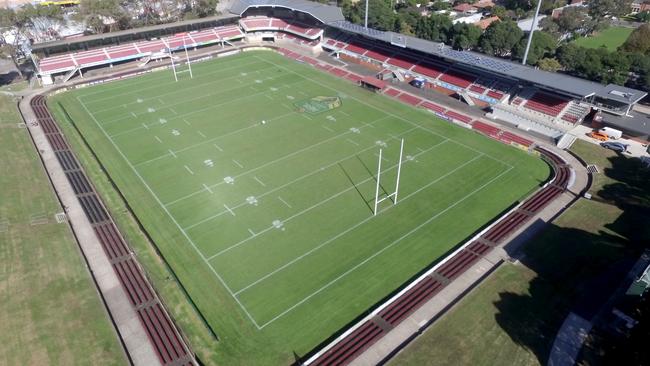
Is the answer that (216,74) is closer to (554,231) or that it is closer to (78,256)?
(78,256)

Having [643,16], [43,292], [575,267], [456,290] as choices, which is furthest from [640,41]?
[43,292]

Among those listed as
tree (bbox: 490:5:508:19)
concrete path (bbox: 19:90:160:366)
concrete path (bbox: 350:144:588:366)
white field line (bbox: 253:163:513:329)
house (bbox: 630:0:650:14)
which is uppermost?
tree (bbox: 490:5:508:19)

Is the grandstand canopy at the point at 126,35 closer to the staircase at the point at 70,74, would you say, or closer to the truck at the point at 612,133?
the staircase at the point at 70,74

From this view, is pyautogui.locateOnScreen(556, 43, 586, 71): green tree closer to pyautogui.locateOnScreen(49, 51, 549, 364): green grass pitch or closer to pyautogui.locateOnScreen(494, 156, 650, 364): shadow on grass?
pyautogui.locateOnScreen(49, 51, 549, 364): green grass pitch

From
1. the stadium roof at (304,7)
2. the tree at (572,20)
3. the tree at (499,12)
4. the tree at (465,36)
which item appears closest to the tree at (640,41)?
the tree at (572,20)

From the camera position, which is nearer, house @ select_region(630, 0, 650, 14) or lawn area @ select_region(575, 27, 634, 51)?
lawn area @ select_region(575, 27, 634, 51)

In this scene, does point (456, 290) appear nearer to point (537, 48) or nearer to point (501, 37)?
point (537, 48)

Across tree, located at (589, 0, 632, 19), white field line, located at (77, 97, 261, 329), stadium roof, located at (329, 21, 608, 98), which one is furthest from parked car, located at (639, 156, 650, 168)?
tree, located at (589, 0, 632, 19)

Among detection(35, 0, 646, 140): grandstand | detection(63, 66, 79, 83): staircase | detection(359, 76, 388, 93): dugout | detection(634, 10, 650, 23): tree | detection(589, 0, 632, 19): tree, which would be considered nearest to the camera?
detection(35, 0, 646, 140): grandstand

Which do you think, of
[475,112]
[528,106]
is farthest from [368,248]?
[528,106]
